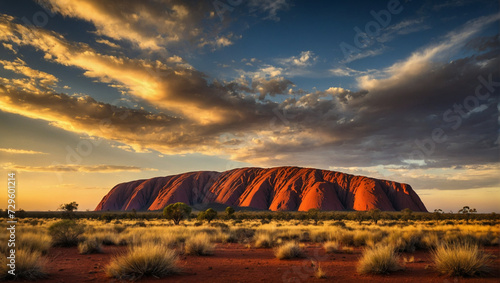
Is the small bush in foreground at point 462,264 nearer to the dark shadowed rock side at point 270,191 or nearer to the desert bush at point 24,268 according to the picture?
the desert bush at point 24,268

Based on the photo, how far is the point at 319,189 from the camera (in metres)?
102

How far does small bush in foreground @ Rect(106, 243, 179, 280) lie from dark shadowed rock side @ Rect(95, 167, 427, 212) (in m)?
90.6

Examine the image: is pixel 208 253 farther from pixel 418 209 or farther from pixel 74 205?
pixel 418 209

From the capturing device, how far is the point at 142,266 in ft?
25.6

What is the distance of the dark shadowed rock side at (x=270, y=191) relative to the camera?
3981 inches

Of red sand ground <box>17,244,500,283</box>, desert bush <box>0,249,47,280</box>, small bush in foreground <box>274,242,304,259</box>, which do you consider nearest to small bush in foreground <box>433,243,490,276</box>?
red sand ground <box>17,244,500,283</box>

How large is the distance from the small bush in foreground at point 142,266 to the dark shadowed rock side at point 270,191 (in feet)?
297

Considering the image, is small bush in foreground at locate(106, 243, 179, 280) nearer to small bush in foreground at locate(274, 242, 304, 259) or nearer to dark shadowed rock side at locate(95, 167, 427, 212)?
small bush in foreground at locate(274, 242, 304, 259)

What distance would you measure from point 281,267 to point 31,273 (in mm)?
7639

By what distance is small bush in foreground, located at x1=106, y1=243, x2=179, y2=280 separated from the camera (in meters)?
7.73

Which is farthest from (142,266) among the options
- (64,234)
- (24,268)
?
(64,234)

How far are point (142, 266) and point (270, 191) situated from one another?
4345 inches

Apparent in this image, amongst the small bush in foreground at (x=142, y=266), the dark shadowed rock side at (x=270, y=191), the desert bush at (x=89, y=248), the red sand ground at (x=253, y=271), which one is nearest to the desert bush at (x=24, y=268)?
the red sand ground at (x=253, y=271)

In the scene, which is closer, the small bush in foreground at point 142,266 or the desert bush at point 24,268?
the desert bush at point 24,268
